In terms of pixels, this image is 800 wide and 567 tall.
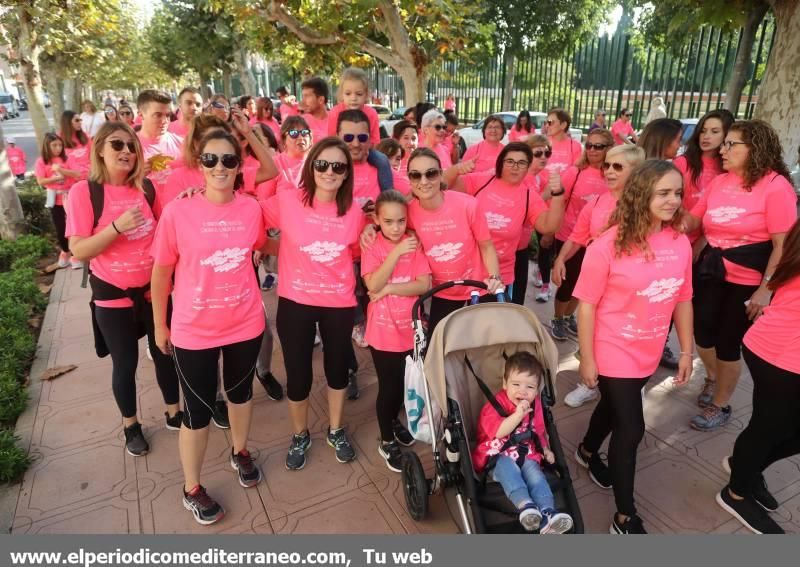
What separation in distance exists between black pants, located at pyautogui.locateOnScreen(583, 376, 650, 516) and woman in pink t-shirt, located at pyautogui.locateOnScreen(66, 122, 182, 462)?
103 inches

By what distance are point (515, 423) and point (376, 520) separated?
3.40 feet

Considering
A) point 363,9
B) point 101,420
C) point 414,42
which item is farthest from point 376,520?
point 414,42

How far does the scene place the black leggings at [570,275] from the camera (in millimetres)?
4312

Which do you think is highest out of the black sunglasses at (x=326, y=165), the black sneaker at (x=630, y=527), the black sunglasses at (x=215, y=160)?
the black sunglasses at (x=215, y=160)

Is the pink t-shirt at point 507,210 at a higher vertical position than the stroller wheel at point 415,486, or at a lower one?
higher

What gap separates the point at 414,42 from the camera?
8297mm

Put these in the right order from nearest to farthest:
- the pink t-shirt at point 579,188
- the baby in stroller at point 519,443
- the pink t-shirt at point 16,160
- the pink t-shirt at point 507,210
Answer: the baby in stroller at point 519,443, the pink t-shirt at point 507,210, the pink t-shirt at point 579,188, the pink t-shirt at point 16,160

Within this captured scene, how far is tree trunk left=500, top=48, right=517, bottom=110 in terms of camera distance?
19609mm

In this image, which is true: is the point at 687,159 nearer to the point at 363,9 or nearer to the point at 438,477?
the point at 438,477

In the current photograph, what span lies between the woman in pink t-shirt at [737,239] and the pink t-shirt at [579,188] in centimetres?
98

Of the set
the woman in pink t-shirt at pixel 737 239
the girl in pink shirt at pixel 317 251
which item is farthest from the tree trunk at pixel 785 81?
the girl in pink shirt at pixel 317 251

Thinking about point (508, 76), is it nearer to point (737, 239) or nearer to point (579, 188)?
point (579, 188)

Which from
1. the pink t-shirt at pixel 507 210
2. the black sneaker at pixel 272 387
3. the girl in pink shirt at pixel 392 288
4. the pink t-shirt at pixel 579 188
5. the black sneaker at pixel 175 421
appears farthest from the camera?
the pink t-shirt at pixel 579 188

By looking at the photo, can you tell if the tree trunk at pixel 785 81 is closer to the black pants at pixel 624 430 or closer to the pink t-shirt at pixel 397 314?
the black pants at pixel 624 430
